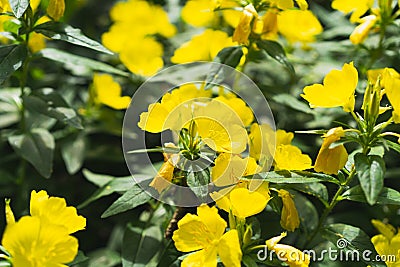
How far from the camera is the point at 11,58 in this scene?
1.40 m

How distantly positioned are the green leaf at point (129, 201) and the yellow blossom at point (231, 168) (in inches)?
7.3

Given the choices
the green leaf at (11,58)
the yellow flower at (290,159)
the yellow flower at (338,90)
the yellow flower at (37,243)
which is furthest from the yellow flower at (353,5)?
the yellow flower at (37,243)

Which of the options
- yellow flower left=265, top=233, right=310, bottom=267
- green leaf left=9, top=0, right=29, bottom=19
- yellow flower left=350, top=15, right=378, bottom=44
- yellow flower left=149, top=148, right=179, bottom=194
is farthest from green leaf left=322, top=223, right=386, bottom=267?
green leaf left=9, top=0, right=29, bottom=19

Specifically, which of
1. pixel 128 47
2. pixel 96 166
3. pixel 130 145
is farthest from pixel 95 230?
pixel 128 47

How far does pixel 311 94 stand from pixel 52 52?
0.77 meters

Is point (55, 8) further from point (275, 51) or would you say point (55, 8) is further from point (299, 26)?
point (299, 26)

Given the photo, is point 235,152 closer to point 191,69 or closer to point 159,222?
point 159,222

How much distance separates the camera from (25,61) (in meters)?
1.51

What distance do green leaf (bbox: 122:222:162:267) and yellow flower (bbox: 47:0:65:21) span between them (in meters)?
0.54

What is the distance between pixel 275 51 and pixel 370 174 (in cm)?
50

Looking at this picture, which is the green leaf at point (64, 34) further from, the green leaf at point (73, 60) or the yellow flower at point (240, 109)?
the yellow flower at point (240, 109)

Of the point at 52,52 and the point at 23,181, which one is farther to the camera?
the point at 23,181

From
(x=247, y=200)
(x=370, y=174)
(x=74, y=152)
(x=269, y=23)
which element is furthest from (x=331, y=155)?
(x=74, y=152)

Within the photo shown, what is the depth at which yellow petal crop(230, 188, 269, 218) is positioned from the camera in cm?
114
